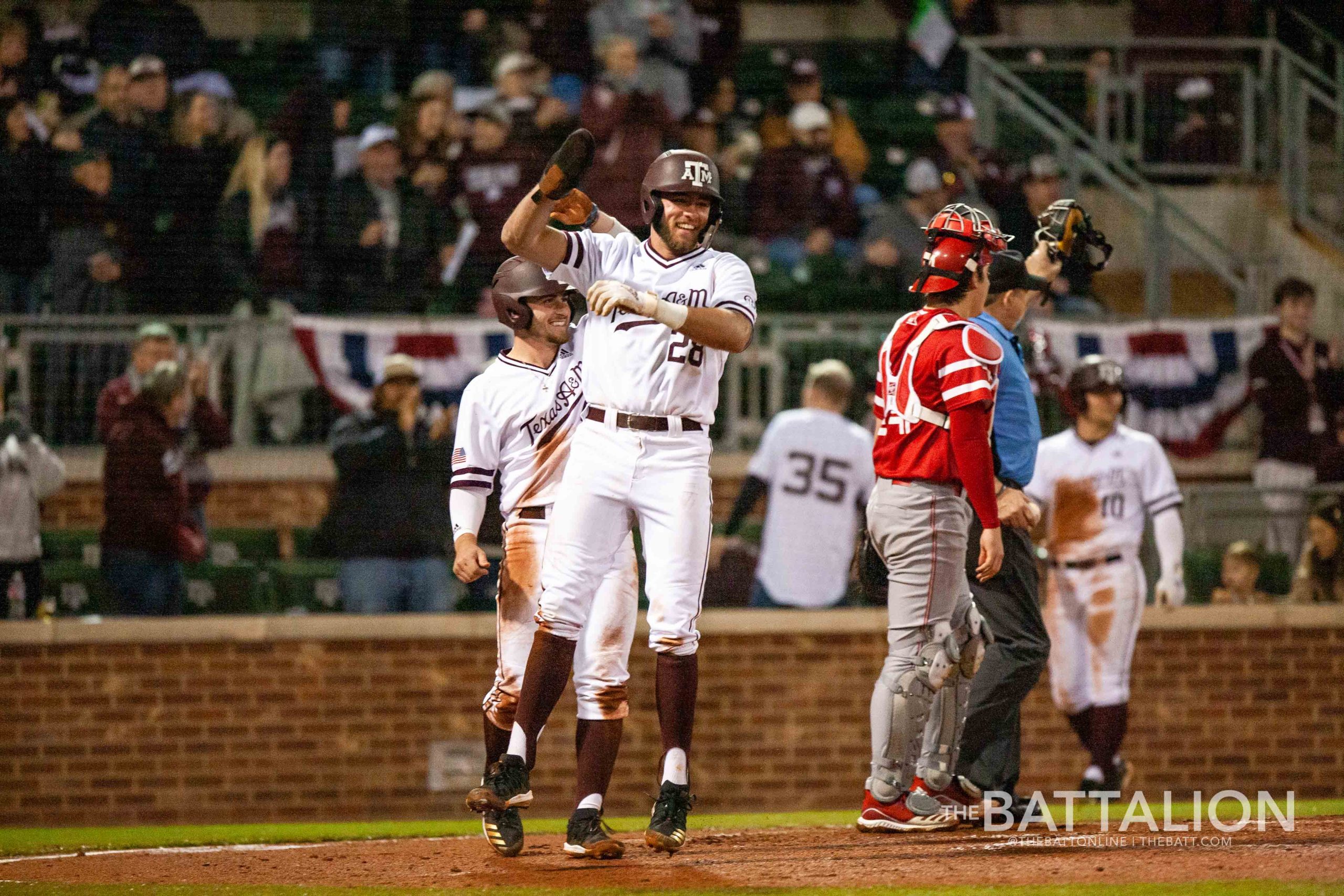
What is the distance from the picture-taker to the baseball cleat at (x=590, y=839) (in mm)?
5309

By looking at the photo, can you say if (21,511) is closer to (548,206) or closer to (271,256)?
(271,256)

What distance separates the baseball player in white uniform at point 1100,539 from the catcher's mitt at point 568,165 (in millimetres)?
3928

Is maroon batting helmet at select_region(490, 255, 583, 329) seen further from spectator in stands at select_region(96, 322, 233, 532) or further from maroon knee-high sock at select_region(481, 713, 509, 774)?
Answer: spectator in stands at select_region(96, 322, 233, 532)

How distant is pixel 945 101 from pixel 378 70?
12.9 feet

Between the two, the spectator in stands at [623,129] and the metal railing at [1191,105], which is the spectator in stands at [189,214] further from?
the metal railing at [1191,105]

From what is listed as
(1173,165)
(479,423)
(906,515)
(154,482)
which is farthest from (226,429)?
(1173,165)

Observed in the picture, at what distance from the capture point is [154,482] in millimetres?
9375

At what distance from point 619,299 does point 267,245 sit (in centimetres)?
642

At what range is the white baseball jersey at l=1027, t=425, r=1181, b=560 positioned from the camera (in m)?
8.53

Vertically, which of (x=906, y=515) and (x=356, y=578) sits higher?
(x=906, y=515)

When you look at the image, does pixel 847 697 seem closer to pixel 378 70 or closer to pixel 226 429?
pixel 226 429

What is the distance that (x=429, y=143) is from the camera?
11.4 metres

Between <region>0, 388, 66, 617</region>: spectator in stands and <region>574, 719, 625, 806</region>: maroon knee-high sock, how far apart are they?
4.92 meters

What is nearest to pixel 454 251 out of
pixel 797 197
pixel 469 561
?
pixel 797 197
